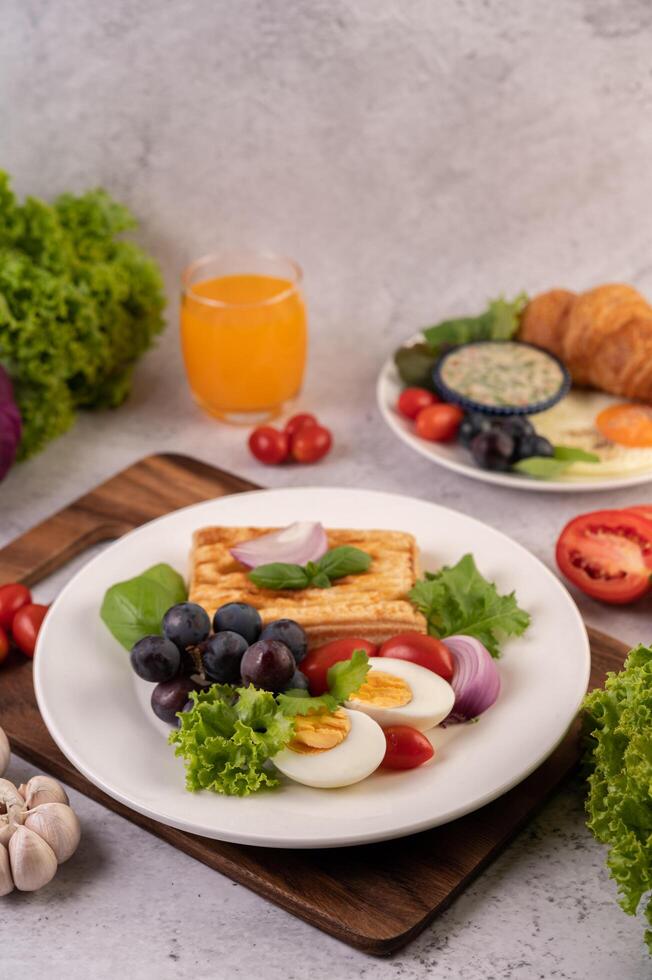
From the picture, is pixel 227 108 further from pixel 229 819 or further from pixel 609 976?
pixel 609 976

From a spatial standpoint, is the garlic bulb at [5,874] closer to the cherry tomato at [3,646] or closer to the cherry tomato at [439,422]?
the cherry tomato at [3,646]

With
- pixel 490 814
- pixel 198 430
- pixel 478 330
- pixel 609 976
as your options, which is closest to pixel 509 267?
pixel 478 330

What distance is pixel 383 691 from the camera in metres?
2.47

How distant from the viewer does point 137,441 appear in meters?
4.05

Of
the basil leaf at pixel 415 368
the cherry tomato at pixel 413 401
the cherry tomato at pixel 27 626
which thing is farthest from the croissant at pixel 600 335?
the cherry tomato at pixel 27 626

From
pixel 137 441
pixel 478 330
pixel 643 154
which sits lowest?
pixel 137 441

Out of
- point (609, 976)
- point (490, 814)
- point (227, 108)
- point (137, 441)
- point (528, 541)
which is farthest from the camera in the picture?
point (227, 108)

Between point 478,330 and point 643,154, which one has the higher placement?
point 643,154

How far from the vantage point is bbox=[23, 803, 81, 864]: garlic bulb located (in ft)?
7.64

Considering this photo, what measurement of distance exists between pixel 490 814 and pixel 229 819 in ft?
1.85

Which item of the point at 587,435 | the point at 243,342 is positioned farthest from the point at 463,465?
the point at 243,342

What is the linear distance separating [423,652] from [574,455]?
1.25 meters

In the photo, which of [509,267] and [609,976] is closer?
[609,976]

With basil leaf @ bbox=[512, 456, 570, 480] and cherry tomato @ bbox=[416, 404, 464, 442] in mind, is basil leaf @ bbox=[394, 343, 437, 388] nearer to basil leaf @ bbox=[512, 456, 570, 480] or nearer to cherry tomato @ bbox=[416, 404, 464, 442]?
cherry tomato @ bbox=[416, 404, 464, 442]
